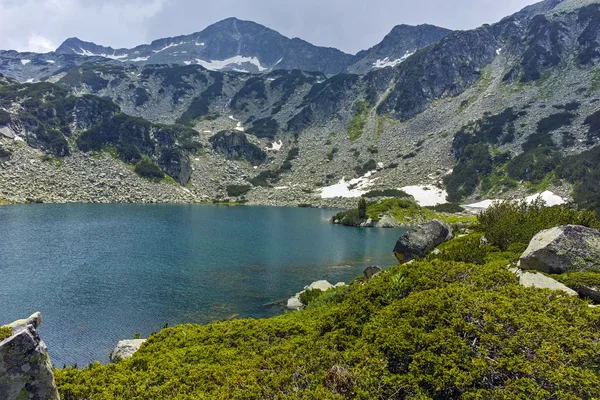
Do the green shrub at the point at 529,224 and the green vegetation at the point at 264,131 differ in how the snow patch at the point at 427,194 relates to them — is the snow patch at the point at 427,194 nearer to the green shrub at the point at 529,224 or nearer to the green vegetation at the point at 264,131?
the green shrub at the point at 529,224

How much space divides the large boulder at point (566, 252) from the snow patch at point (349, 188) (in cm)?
11697

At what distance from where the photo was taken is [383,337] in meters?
9.44

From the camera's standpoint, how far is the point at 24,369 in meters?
8.12

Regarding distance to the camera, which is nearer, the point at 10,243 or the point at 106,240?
the point at 10,243

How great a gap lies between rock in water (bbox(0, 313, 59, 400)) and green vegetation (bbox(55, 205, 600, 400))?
4.41 feet

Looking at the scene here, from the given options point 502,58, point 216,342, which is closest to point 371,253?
point 216,342

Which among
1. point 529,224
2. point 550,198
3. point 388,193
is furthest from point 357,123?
point 529,224

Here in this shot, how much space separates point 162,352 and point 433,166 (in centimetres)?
14328

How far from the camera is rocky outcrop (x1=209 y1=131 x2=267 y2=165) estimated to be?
6895 inches

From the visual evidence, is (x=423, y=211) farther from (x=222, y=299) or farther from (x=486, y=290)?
(x=486, y=290)

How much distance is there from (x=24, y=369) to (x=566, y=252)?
68.8 feet

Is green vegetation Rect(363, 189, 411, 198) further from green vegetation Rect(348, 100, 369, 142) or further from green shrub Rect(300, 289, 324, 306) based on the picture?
green shrub Rect(300, 289, 324, 306)

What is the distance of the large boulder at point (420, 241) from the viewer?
3594 centimetres

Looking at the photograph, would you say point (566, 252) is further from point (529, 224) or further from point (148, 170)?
point (148, 170)
